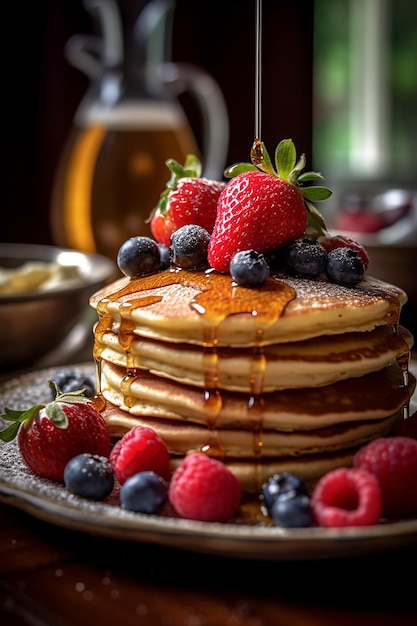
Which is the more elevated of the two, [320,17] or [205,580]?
[320,17]

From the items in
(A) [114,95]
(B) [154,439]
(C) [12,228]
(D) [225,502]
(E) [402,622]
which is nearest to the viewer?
(E) [402,622]

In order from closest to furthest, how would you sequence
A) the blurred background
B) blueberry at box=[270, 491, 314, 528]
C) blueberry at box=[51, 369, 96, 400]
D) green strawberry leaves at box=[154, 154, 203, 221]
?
blueberry at box=[270, 491, 314, 528] < green strawberry leaves at box=[154, 154, 203, 221] < blueberry at box=[51, 369, 96, 400] < the blurred background

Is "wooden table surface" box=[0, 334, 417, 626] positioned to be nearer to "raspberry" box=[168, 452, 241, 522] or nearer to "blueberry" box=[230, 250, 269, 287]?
"raspberry" box=[168, 452, 241, 522]

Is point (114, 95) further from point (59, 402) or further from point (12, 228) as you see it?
point (59, 402)

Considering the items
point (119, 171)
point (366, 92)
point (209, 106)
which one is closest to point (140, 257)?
point (119, 171)

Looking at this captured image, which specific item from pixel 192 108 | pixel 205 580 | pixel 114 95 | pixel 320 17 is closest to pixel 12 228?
pixel 192 108

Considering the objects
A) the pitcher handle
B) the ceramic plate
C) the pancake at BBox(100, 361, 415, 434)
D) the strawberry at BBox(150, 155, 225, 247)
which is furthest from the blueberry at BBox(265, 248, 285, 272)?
the pitcher handle

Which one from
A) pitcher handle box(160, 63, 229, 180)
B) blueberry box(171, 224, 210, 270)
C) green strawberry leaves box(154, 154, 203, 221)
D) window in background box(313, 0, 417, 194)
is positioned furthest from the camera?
window in background box(313, 0, 417, 194)
